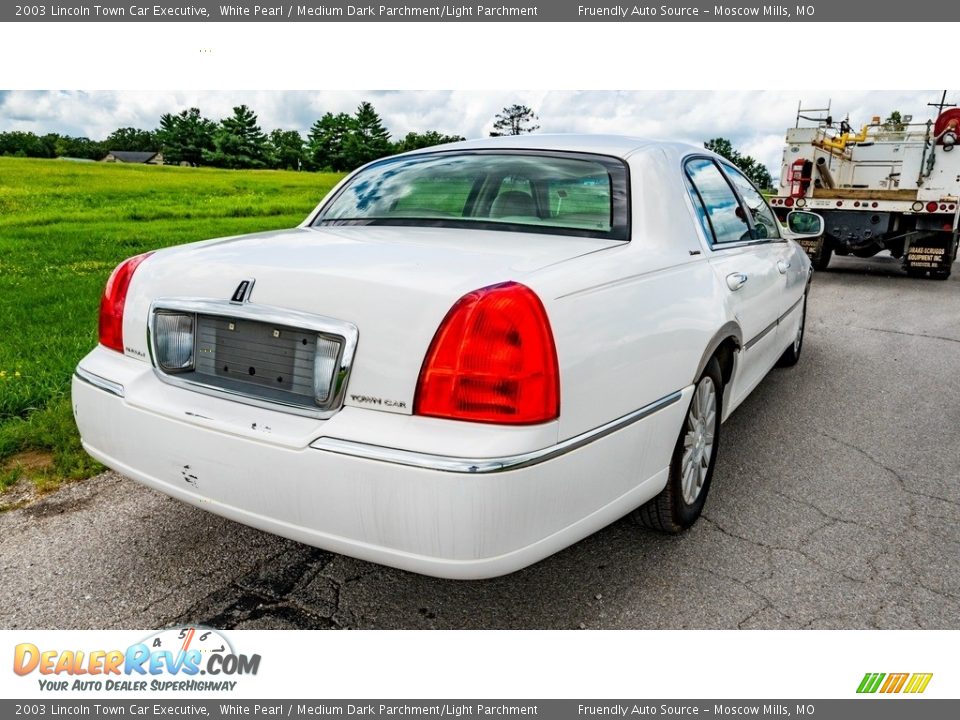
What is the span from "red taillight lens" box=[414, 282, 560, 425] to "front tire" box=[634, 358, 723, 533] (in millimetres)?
983

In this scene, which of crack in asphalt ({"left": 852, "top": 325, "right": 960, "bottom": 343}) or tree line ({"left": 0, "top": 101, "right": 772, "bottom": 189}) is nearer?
crack in asphalt ({"left": 852, "top": 325, "right": 960, "bottom": 343})

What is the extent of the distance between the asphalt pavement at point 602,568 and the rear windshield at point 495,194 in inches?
50.6

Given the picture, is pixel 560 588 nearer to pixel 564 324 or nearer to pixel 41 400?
pixel 564 324

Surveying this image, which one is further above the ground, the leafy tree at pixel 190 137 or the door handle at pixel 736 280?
the leafy tree at pixel 190 137

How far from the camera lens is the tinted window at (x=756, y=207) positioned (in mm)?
3996

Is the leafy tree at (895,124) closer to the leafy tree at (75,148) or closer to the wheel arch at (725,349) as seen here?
the wheel arch at (725,349)

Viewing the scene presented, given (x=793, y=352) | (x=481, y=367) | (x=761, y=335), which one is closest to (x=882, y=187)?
(x=793, y=352)

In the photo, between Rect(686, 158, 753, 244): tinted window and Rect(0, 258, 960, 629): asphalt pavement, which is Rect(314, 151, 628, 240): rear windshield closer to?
Rect(686, 158, 753, 244): tinted window

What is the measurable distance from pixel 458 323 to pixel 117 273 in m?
1.45

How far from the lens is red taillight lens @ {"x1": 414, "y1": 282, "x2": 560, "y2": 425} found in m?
1.87

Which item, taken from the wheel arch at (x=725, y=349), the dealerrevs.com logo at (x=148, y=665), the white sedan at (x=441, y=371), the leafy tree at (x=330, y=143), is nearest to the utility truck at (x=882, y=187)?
the wheel arch at (x=725, y=349)

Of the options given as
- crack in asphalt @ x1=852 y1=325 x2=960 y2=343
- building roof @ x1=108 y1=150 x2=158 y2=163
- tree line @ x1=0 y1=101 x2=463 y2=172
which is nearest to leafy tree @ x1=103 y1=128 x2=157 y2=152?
building roof @ x1=108 y1=150 x2=158 y2=163

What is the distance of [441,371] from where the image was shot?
6.16ft

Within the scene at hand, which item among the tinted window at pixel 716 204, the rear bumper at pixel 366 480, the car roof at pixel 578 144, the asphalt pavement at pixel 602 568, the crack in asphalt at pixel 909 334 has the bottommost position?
the asphalt pavement at pixel 602 568
